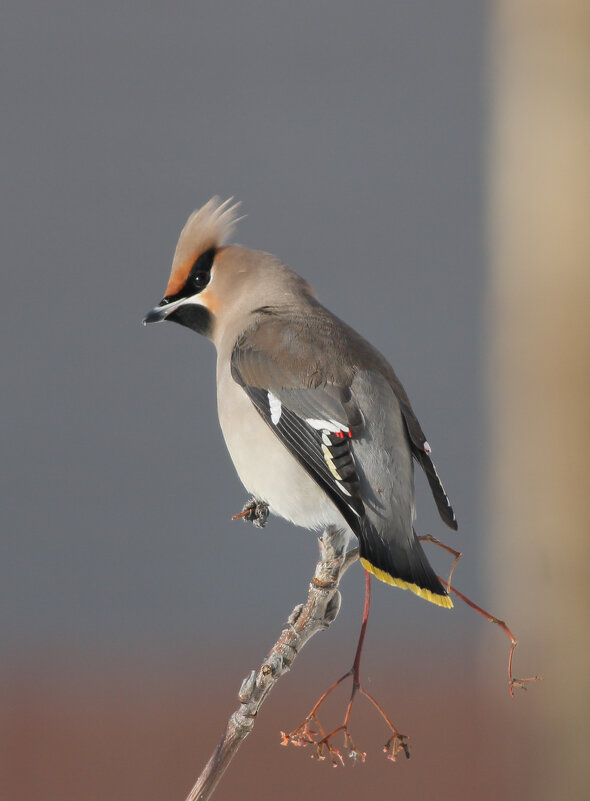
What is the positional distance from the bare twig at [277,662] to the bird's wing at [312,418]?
11cm

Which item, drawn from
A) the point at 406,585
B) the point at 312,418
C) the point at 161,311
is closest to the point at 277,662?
the point at 406,585

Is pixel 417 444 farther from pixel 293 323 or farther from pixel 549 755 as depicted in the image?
pixel 549 755

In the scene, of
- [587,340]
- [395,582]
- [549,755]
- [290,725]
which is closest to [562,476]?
[587,340]

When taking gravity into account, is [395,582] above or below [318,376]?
below

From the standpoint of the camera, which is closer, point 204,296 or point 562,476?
point 204,296

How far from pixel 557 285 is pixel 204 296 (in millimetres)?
1324

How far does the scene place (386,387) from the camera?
1.39 metres

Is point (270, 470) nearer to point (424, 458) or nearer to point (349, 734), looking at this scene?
point (424, 458)

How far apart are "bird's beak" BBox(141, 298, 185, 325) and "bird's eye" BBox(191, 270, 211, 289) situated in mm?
35

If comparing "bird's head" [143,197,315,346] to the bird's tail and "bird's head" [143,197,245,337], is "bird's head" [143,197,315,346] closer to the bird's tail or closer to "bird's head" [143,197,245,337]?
"bird's head" [143,197,245,337]

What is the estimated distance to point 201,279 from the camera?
167 centimetres

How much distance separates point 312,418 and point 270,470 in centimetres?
14

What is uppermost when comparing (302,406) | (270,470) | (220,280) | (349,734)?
(220,280)

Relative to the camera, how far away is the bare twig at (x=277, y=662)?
1.06 m
